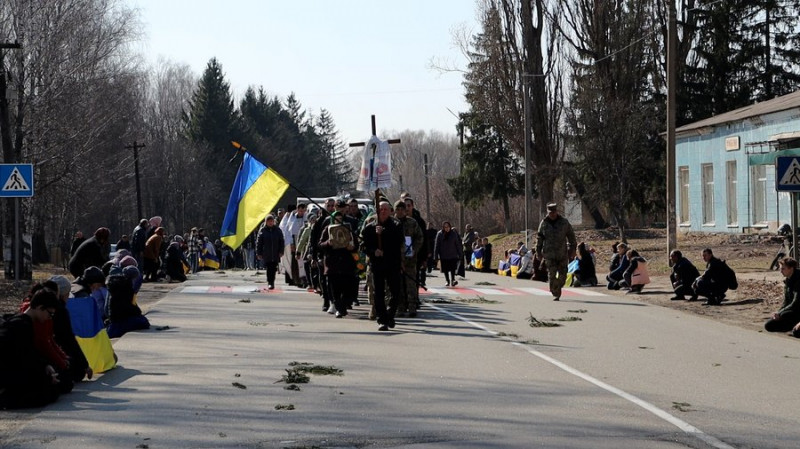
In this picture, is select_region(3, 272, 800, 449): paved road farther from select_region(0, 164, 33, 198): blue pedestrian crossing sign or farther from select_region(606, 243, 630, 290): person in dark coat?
select_region(606, 243, 630, 290): person in dark coat

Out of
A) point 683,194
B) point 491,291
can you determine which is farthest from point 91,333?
point 683,194

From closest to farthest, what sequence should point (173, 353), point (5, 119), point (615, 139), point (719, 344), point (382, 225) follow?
point (173, 353), point (719, 344), point (382, 225), point (5, 119), point (615, 139)

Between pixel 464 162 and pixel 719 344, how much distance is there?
57981 millimetres

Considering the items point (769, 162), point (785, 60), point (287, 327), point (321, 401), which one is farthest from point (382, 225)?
point (785, 60)

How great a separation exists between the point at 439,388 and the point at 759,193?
33.0 metres

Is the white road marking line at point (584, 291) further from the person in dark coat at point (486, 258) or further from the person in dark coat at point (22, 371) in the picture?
the person in dark coat at point (22, 371)

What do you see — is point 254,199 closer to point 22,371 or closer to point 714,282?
point 714,282

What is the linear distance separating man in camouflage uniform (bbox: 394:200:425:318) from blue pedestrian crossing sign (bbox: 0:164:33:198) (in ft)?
26.3

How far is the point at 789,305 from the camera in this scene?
17000 millimetres

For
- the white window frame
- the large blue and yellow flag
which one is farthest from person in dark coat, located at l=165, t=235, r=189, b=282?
the white window frame

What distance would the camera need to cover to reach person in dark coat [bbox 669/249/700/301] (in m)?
24.0

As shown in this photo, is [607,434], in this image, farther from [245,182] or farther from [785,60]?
[785,60]

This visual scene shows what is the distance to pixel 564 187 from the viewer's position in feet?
207

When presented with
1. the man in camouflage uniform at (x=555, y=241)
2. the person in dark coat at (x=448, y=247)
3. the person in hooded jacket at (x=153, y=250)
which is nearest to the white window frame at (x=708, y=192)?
the person in dark coat at (x=448, y=247)
